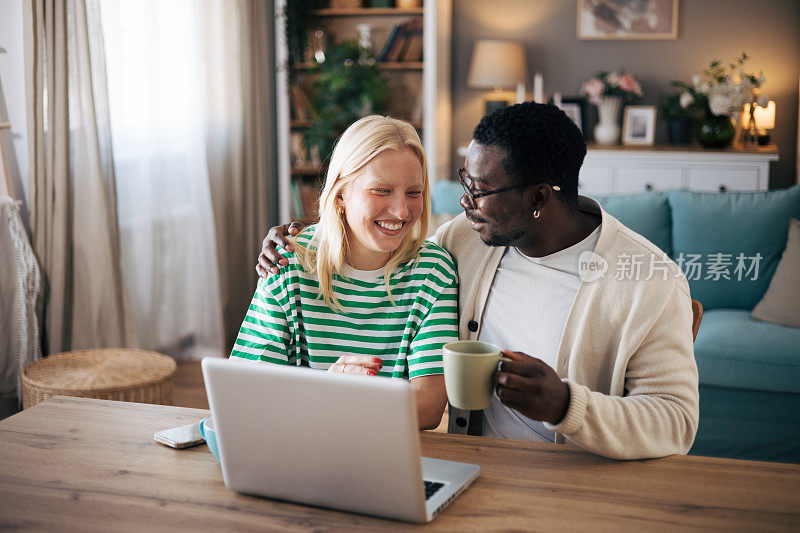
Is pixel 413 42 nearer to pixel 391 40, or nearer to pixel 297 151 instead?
pixel 391 40

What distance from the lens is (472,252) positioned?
5.43 ft

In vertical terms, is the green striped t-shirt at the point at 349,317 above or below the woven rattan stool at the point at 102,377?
above


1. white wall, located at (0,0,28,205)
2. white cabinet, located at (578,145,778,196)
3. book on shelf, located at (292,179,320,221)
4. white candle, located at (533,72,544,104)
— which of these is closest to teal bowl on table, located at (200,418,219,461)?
white wall, located at (0,0,28,205)

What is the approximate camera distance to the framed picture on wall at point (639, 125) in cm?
471

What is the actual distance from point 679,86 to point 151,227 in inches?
124

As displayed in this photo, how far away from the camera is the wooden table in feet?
3.32

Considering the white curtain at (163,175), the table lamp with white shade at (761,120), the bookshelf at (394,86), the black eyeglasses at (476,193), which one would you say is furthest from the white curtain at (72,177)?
the table lamp with white shade at (761,120)

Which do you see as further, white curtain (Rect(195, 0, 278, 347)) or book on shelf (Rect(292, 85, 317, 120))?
book on shelf (Rect(292, 85, 317, 120))

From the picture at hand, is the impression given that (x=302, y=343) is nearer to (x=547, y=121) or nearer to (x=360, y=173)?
(x=360, y=173)

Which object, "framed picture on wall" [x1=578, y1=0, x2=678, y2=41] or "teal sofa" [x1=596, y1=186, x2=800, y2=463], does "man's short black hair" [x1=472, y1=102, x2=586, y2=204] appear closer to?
"teal sofa" [x1=596, y1=186, x2=800, y2=463]

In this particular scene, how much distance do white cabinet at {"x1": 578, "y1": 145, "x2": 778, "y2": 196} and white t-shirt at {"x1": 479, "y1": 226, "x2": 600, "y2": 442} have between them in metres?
2.77

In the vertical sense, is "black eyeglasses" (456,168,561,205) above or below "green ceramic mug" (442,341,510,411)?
above

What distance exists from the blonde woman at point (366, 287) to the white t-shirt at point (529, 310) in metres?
0.11

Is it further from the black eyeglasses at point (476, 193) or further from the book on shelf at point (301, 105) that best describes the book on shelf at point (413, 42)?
the black eyeglasses at point (476, 193)
